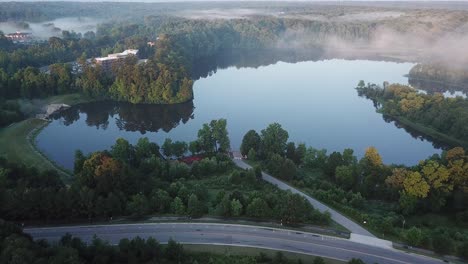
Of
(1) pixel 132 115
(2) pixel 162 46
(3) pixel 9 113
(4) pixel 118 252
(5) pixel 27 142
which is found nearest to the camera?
(4) pixel 118 252

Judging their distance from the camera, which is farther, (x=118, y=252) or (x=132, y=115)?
(x=132, y=115)

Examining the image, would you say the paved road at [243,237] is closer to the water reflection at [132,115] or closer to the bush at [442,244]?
the bush at [442,244]

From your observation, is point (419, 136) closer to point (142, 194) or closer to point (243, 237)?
point (243, 237)

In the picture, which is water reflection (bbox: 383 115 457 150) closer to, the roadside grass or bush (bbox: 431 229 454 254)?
bush (bbox: 431 229 454 254)

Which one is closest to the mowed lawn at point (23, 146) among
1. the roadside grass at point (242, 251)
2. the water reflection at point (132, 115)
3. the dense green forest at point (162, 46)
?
the dense green forest at point (162, 46)

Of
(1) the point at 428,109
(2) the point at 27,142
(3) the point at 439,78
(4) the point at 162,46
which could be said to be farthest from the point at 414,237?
(4) the point at 162,46

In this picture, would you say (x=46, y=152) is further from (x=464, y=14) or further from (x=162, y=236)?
(x=464, y=14)

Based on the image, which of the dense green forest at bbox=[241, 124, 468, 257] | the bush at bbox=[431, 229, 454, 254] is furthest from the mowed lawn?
the bush at bbox=[431, 229, 454, 254]
